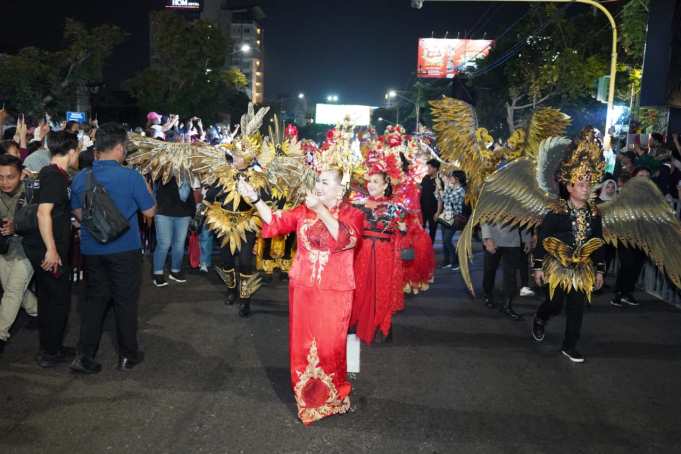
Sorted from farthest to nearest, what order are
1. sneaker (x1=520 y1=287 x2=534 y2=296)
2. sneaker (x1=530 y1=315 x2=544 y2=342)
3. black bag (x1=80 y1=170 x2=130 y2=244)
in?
1. sneaker (x1=520 y1=287 x2=534 y2=296)
2. sneaker (x1=530 y1=315 x2=544 y2=342)
3. black bag (x1=80 y1=170 x2=130 y2=244)

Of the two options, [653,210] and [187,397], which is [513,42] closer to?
[653,210]

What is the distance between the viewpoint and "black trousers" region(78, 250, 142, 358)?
4.99 metres

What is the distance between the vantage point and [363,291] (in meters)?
5.98

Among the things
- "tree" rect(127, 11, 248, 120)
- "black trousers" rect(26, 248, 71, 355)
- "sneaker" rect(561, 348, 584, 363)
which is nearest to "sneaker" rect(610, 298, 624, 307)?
"sneaker" rect(561, 348, 584, 363)

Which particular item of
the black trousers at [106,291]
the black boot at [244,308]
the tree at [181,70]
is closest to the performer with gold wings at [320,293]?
the black trousers at [106,291]

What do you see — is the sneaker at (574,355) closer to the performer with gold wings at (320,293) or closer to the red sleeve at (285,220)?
the performer with gold wings at (320,293)

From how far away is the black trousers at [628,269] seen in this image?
8.20 metres

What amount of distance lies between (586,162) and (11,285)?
5.15 m

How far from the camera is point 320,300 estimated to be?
169 inches

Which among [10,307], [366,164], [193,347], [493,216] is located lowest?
[193,347]

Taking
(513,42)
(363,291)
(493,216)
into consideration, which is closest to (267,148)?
(363,291)

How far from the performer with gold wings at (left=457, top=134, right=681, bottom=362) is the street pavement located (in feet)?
2.47

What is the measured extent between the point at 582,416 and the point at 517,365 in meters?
1.15

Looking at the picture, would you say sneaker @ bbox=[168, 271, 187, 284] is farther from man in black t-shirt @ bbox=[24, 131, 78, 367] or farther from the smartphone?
the smartphone
